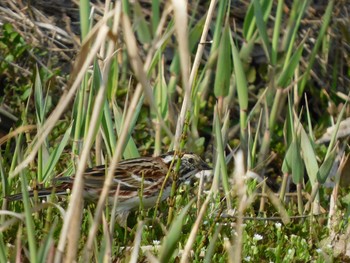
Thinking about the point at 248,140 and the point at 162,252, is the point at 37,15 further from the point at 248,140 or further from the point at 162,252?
the point at 162,252

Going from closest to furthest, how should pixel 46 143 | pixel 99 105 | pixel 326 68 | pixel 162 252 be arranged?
pixel 99 105
pixel 162 252
pixel 46 143
pixel 326 68

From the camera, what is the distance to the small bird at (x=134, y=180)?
15.8 ft

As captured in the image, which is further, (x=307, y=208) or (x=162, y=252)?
(x=307, y=208)

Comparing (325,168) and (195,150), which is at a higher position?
(195,150)

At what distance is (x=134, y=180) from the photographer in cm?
514

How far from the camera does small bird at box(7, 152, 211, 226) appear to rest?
4.81 metres

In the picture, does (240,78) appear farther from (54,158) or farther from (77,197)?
(77,197)

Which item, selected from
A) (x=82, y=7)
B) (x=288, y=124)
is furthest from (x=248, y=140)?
(x=82, y=7)

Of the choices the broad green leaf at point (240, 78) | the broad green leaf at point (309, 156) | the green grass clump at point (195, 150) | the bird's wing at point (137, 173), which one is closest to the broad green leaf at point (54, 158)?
the green grass clump at point (195, 150)

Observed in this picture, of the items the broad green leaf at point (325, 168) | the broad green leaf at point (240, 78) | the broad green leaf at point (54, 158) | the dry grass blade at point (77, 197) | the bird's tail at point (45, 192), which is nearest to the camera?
the dry grass blade at point (77, 197)

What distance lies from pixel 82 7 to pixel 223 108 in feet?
4.19

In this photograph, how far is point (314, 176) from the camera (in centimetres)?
523

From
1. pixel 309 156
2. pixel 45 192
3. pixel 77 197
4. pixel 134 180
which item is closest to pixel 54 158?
pixel 45 192

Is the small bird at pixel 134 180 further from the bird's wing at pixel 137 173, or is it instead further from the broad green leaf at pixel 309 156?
the broad green leaf at pixel 309 156
